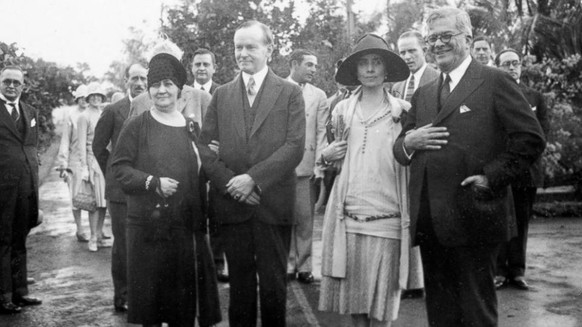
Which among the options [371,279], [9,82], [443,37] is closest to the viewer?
[443,37]

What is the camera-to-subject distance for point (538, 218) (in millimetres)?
11570

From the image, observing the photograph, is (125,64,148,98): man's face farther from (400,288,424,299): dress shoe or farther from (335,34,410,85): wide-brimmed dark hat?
(400,288,424,299): dress shoe

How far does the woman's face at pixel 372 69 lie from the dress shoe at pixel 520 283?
3.17 metres

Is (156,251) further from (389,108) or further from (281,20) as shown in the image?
(281,20)

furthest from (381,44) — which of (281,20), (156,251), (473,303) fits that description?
(281,20)

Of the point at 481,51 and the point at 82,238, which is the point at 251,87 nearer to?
the point at 481,51

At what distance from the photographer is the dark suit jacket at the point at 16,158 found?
6160mm

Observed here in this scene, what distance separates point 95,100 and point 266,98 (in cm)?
576

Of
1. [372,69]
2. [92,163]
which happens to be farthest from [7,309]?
[372,69]

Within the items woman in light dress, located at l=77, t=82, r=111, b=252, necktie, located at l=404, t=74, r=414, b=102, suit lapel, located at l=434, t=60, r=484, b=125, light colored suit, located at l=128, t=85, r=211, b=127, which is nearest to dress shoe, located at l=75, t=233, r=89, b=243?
woman in light dress, located at l=77, t=82, r=111, b=252

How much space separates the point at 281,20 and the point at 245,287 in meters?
8.59

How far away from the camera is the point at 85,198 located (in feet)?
31.4

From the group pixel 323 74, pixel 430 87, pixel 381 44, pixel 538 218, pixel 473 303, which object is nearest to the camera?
pixel 473 303

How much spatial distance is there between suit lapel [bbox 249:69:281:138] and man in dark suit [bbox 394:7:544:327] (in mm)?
1068
